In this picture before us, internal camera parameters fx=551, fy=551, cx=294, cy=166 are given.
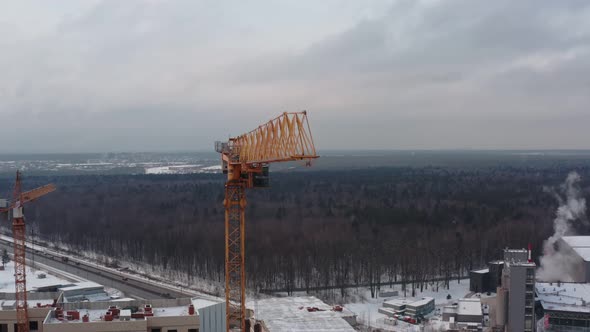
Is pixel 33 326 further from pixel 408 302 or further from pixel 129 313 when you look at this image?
pixel 408 302

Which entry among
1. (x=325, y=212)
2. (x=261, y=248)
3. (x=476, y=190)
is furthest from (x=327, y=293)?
(x=476, y=190)

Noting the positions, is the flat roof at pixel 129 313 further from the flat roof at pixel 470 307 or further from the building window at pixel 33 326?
the flat roof at pixel 470 307

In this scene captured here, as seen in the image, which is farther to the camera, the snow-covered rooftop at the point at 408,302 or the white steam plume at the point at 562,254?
the white steam plume at the point at 562,254

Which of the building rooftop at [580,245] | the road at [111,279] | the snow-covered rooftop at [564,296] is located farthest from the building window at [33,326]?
the building rooftop at [580,245]

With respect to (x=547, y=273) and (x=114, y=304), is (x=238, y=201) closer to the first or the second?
(x=114, y=304)

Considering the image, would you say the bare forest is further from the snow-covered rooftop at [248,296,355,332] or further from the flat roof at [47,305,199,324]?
the flat roof at [47,305,199,324]

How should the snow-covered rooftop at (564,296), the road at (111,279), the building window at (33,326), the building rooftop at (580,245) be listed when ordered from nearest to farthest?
the building window at (33,326)
the snow-covered rooftop at (564,296)
the road at (111,279)
the building rooftop at (580,245)

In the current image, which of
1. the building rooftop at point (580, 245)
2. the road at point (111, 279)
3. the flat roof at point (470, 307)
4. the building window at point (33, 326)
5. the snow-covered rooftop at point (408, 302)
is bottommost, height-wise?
the road at point (111, 279)

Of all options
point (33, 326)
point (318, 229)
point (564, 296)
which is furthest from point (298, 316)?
point (318, 229)
